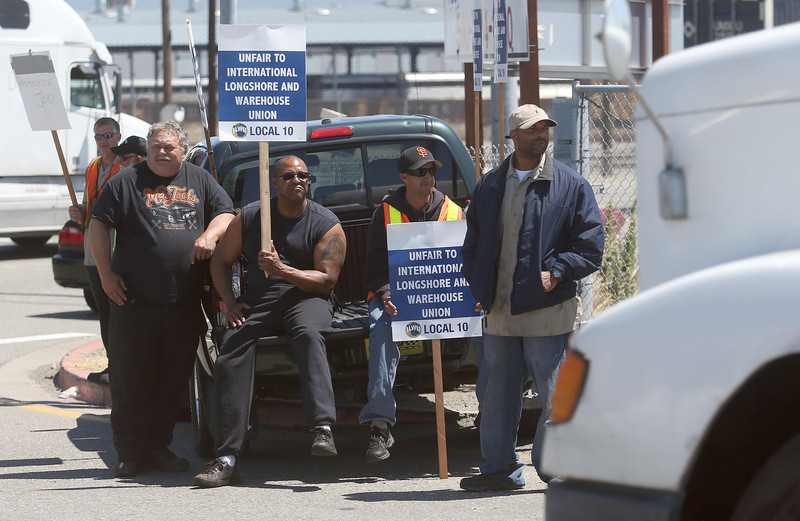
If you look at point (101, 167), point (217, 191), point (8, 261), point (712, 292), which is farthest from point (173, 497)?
point (8, 261)

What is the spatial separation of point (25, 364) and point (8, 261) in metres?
9.01

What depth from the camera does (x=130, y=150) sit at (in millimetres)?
8406

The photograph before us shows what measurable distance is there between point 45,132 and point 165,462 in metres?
12.9

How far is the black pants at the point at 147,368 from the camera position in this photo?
682 centimetres

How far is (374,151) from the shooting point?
774 centimetres

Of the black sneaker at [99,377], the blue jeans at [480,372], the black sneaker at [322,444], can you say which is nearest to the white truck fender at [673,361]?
the black sneaker at [322,444]

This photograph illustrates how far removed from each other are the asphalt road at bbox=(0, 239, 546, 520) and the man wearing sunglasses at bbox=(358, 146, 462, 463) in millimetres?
322

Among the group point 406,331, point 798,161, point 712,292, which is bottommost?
point 406,331

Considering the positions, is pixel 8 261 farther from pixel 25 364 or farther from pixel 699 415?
pixel 699 415

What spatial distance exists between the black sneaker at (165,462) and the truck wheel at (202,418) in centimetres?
19

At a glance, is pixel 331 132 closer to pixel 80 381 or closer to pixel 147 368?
pixel 147 368

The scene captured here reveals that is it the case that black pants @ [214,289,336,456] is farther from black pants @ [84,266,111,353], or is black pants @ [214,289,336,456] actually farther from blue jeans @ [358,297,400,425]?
black pants @ [84,266,111,353]

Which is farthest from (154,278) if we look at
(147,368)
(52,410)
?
(52,410)

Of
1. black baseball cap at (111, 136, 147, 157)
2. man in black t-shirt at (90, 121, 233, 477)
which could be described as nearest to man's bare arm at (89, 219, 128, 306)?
man in black t-shirt at (90, 121, 233, 477)
